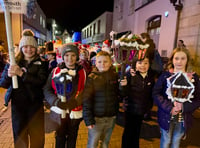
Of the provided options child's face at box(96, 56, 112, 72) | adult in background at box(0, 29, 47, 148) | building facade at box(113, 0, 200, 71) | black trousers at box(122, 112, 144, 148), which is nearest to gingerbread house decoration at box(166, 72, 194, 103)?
black trousers at box(122, 112, 144, 148)

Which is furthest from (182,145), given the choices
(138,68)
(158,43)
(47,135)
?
(158,43)

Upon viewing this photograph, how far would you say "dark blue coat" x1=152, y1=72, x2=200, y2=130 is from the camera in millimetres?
1920

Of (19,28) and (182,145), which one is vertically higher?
(19,28)

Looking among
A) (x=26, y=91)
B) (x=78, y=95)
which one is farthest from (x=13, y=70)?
(x=78, y=95)

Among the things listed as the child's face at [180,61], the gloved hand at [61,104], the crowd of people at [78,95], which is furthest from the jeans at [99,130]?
the child's face at [180,61]

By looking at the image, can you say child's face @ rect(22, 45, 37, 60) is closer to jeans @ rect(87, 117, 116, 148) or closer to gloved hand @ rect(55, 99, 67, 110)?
gloved hand @ rect(55, 99, 67, 110)

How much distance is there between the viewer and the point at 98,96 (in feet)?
6.66

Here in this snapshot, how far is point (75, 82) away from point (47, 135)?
1.80 metres

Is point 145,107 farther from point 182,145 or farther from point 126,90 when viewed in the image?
point 182,145

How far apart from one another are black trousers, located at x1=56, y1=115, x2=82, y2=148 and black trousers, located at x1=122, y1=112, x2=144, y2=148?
81 centimetres

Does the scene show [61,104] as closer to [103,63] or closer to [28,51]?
[103,63]

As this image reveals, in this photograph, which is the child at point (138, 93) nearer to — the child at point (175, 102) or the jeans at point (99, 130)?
the child at point (175, 102)

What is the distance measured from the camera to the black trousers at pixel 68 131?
81.1 inches

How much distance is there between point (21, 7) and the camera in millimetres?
1914
